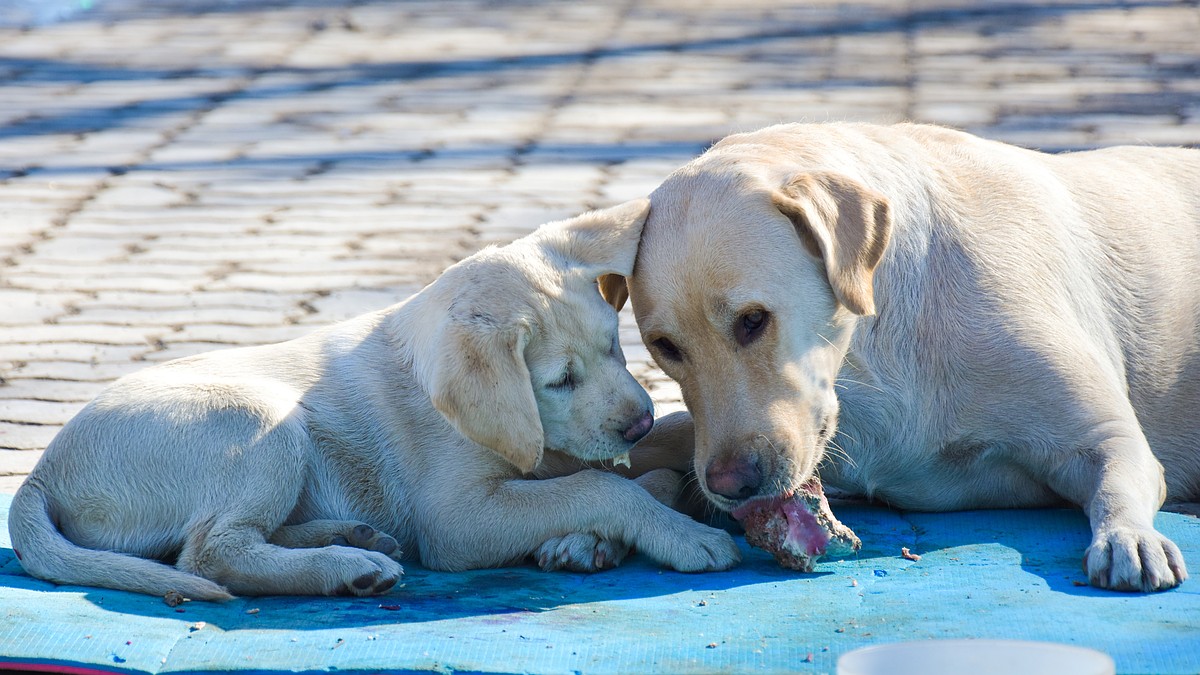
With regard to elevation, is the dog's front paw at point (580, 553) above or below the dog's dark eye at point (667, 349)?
below

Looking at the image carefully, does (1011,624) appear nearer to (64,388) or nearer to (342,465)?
(342,465)

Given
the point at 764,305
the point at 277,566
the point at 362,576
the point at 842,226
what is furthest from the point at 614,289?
the point at 277,566

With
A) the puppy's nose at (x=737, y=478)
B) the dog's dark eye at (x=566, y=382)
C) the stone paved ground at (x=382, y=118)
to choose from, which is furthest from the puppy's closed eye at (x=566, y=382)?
the stone paved ground at (x=382, y=118)

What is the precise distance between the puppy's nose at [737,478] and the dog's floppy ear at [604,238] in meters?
0.71

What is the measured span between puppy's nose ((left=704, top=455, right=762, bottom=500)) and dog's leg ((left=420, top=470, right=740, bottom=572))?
0.21 meters

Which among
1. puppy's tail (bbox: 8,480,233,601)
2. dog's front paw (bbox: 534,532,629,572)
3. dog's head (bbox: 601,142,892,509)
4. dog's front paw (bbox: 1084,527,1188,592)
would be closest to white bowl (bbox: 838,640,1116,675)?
dog's front paw (bbox: 1084,527,1188,592)

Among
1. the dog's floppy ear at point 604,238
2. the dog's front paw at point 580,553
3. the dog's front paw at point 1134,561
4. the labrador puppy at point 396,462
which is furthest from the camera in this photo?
the dog's floppy ear at point 604,238

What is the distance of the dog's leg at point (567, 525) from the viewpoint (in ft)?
13.0

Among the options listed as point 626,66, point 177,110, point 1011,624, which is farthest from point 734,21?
point 1011,624

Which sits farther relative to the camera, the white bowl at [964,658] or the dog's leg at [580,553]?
the dog's leg at [580,553]

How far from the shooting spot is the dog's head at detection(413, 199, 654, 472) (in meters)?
3.90

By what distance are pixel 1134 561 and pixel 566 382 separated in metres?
1.62

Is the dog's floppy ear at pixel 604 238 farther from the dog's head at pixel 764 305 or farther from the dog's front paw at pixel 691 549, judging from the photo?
the dog's front paw at pixel 691 549

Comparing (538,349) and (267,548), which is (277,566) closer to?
(267,548)
